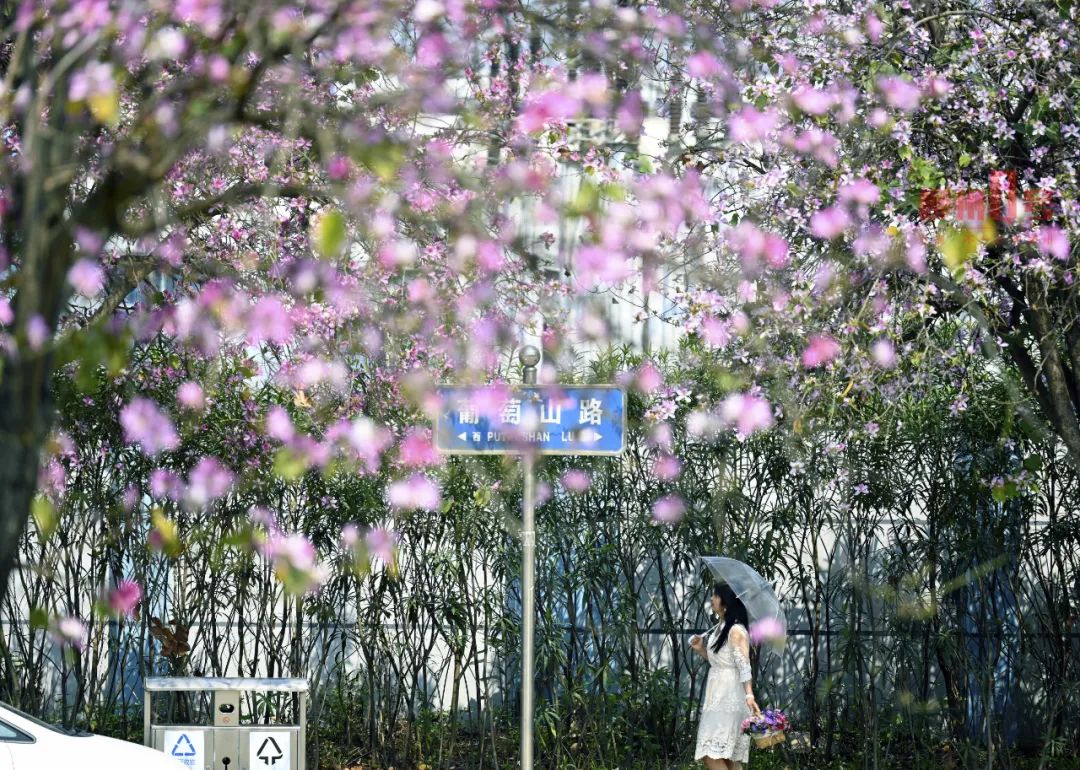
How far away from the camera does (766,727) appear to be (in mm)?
8594

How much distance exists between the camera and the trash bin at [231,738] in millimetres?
7848

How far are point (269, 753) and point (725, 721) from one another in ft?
8.45

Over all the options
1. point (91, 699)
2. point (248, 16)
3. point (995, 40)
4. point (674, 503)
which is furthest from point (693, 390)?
point (248, 16)

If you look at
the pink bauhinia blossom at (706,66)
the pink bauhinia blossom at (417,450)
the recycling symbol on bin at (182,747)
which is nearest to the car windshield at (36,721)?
the recycling symbol on bin at (182,747)

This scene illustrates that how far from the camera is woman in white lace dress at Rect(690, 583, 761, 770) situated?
8.88 meters

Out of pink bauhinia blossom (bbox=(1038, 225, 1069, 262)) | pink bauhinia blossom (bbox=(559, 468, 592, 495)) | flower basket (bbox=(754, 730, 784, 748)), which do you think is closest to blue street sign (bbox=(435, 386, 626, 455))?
pink bauhinia blossom (bbox=(1038, 225, 1069, 262))

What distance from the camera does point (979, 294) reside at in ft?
25.1

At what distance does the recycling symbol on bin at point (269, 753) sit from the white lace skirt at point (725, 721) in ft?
7.88

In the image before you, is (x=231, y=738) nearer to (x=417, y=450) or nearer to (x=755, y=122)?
(x=417, y=450)

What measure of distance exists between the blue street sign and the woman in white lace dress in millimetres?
2741

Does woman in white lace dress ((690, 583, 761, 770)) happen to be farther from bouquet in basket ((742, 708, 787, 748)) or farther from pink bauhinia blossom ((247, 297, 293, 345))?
pink bauhinia blossom ((247, 297, 293, 345))

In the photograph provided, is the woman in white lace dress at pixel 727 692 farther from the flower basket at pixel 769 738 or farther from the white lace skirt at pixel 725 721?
the flower basket at pixel 769 738

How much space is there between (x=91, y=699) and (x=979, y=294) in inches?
237

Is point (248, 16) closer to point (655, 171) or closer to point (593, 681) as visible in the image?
→ point (655, 171)
